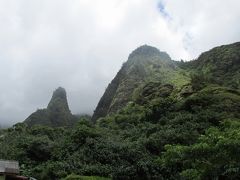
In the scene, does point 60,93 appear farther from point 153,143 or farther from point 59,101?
point 153,143

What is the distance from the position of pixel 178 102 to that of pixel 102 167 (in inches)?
→ 640

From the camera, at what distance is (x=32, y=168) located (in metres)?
31.5

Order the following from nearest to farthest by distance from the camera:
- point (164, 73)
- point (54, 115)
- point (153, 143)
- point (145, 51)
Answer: point (153, 143), point (164, 73), point (54, 115), point (145, 51)

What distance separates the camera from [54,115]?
82.4 metres

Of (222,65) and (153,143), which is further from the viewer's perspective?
(222,65)

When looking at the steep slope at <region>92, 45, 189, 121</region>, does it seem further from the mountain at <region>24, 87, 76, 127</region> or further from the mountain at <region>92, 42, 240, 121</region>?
the mountain at <region>24, 87, 76, 127</region>

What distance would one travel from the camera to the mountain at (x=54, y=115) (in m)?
77.6

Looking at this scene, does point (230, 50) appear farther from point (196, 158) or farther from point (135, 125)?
point (196, 158)

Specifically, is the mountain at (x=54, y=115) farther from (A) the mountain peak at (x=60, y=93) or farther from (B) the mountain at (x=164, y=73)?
(B) the mountain at (x=164, y=73)

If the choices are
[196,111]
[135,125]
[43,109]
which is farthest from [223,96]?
[43,109]

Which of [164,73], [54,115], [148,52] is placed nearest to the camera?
[164,73]

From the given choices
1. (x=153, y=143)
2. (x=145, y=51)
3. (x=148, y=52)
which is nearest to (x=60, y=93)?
(x=145, y=51)

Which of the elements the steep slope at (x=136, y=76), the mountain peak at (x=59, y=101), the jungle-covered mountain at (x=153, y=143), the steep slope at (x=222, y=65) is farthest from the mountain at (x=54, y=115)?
the steep slope at (x=222, y=65)

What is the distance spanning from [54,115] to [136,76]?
1885 centimetres
